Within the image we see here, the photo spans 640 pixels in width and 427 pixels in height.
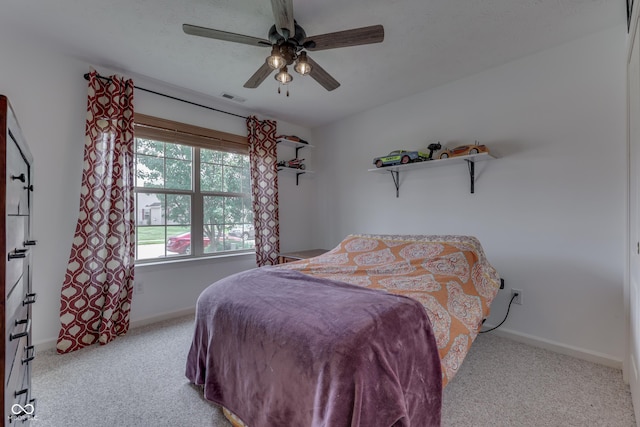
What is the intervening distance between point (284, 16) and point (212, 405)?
223 centimetres

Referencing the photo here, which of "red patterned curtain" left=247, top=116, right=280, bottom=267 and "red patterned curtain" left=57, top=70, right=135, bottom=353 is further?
"red patterned curtain" left=247, top=116, right=280, bottom=267

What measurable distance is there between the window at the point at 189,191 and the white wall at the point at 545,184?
2.06 meters

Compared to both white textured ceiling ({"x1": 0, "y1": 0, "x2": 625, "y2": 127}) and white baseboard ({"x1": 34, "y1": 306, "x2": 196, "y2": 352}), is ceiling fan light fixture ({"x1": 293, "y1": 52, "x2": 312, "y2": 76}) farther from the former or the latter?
white baseboard ({"x1": 34, "y1": 306, "x2": 196, "y2": 352})

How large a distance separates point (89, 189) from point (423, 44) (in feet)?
9.84

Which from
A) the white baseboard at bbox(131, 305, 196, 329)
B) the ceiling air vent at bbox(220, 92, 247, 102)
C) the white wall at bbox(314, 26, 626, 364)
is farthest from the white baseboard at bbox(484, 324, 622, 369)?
the ceiling air vent at bbox(220, 92, 247, 102)

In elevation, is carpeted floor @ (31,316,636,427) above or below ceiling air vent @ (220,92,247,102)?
below

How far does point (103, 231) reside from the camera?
2418mm

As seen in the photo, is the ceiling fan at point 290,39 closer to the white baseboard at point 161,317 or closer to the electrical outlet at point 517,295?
the electrical outlet at point 517,295

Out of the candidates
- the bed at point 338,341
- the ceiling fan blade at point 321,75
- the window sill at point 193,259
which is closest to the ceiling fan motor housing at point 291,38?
the ceiling fan blade at point 321,75

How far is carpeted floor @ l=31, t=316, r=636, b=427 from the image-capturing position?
4.95ft

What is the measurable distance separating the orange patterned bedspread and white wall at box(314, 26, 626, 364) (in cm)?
51

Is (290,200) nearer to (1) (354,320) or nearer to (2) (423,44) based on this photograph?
(2) (423,44)

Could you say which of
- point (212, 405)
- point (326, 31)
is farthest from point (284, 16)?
point (212, 405)

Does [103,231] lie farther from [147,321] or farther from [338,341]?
[338,341]
